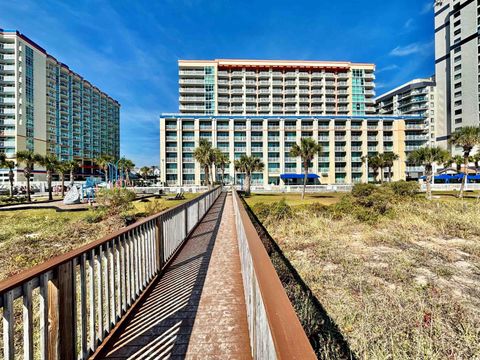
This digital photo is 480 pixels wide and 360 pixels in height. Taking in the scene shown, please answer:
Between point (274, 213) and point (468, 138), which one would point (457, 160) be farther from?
point (274, 213)

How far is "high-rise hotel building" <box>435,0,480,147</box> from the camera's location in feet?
225

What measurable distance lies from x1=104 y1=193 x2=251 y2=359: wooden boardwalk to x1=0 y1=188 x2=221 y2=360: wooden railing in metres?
0.29

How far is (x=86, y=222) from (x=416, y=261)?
56.5ft

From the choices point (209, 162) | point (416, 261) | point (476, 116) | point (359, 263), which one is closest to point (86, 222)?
point (359, 263)

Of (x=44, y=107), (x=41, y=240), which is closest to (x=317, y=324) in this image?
(x=41, y=240)

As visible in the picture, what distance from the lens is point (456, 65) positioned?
74.4 metres

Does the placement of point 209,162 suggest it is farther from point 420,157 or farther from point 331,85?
point 331,85

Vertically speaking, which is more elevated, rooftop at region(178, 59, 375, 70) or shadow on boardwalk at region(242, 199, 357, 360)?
rooftop at region(178, 59, 375, 70)

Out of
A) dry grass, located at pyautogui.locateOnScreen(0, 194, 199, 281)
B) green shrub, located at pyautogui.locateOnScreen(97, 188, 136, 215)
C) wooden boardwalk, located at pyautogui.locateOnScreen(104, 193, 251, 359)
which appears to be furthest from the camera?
green shrub, located at pyautogui.locateOnScreen(97, 188, 136, 215)

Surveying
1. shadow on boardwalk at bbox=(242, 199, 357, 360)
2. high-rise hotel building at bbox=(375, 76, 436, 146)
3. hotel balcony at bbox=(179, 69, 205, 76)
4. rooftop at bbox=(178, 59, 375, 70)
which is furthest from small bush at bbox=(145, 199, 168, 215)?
high-rise hotel building at bbox=(375, 76, 436, 146)

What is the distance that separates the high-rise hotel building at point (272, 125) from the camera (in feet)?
205

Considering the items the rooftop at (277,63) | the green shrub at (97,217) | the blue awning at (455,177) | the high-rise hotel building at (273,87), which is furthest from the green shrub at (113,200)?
the blue awning at (455,177)

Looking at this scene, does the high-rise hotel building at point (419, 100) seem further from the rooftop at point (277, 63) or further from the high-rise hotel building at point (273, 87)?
the rooftop at point (277, 63)

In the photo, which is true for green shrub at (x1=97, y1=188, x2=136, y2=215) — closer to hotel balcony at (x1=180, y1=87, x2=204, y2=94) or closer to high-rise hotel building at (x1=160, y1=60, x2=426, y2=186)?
high-rise hotel building at (x1=160, y1=60, x2=426, y2=186)
